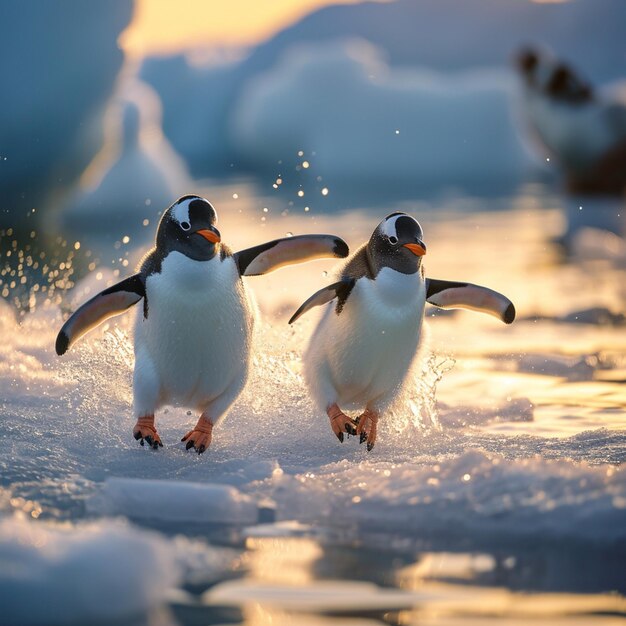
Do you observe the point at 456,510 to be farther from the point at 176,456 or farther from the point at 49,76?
the point at 49,76

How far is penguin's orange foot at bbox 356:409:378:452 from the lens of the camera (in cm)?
350

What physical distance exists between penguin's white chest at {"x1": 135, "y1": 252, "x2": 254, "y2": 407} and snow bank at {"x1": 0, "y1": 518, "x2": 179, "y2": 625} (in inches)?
42.9

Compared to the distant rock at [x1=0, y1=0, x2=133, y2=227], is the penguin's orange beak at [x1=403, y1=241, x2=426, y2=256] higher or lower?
lower

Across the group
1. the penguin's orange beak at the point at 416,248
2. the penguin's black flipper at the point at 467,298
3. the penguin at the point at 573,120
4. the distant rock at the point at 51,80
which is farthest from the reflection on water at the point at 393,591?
the penguin at the point at 573,120

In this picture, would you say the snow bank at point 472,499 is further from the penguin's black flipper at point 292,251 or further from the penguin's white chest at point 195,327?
the penguin's black flipper at point 292,251

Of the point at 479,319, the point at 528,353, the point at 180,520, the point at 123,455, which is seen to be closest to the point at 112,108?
the point at 479,319

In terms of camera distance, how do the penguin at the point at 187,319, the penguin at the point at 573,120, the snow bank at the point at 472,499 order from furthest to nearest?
the penguin at the point at 573,120 → the penguin at the point at 187,319 → the snow bank at the point at 472,499

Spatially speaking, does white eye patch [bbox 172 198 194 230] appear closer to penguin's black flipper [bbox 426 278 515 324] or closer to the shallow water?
the shallow water

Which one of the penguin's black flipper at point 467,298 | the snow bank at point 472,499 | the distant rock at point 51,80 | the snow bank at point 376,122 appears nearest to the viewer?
the snow bank at point 472,499

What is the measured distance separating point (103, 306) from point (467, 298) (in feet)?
3.90

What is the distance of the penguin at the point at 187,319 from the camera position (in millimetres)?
3281

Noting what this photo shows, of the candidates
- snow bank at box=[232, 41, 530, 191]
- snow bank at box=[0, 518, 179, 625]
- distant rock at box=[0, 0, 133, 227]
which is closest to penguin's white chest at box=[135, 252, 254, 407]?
snow bank at box=[0, 518, 179, 625]

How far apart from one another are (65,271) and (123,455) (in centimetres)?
377

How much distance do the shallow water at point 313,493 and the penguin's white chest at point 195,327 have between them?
0.21 m
